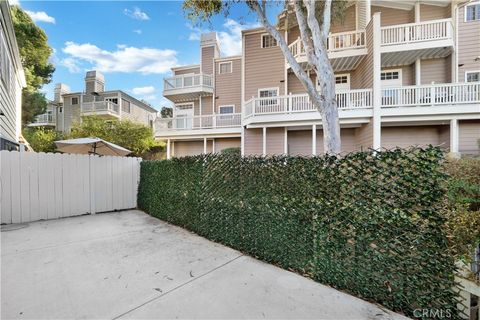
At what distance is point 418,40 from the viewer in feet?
33.0

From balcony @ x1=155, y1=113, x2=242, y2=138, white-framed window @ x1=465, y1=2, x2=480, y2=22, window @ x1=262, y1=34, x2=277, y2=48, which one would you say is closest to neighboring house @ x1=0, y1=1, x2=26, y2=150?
balcony @ x1=155, y1=113, x2=242, y2=138

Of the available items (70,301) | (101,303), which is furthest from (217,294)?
(70,301)

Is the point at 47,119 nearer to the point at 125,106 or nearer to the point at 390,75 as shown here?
the point at 125,106

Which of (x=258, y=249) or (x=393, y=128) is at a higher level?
(x=393, y=128)

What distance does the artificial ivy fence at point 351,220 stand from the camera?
2.28 m

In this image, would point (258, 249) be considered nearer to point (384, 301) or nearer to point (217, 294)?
point (217, 294)

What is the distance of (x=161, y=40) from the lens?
13758 millimetres

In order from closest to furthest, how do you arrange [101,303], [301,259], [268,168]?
[101,303] < [301,259] < [268,168]

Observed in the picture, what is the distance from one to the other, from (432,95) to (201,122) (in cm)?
1183

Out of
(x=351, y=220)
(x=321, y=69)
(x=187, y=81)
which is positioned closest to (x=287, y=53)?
(x=321, y=69)

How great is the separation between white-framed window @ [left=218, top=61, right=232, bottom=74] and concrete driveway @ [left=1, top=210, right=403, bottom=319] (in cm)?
1395

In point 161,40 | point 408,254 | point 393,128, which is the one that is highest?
point 161,40

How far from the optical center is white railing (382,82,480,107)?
9.31 metres

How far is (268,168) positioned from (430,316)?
8.21 ft
